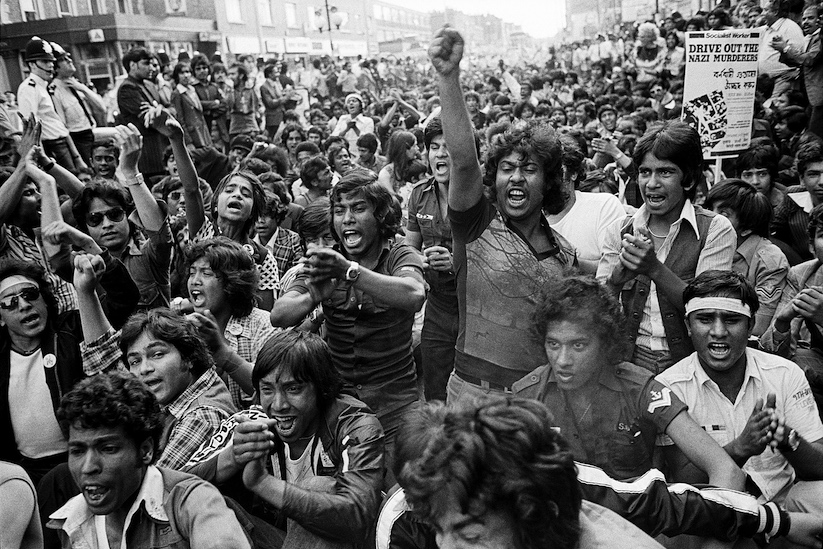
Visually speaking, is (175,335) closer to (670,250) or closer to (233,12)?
(670,250)

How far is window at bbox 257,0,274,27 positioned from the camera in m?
39.1

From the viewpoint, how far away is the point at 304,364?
9.07ft

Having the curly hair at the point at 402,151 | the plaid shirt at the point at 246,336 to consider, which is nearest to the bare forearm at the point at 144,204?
the plaid shirt at the point at 246,336

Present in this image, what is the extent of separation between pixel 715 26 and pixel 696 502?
12995 mm

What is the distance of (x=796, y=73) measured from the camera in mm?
9977

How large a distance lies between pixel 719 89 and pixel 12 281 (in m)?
5.27

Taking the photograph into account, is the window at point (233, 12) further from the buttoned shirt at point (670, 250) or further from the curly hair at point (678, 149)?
the buttoned shirt at point (670, 250)

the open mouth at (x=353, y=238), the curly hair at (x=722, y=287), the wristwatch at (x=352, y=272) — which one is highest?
the open mouth at (x=353, y=238)

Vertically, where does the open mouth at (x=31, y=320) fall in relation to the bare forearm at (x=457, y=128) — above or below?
below

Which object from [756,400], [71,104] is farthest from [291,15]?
[756,400]

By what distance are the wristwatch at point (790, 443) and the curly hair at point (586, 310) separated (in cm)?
57

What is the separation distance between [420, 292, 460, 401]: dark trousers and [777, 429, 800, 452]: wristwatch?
1.70 metres

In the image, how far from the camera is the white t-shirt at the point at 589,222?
3.99 meters

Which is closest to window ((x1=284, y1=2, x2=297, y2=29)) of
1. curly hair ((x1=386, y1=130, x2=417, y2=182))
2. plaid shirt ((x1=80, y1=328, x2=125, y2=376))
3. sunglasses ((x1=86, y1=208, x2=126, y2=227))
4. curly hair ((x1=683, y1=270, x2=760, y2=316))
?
curly hair ((x1=386, y1=130, x2=417, y2=182))
